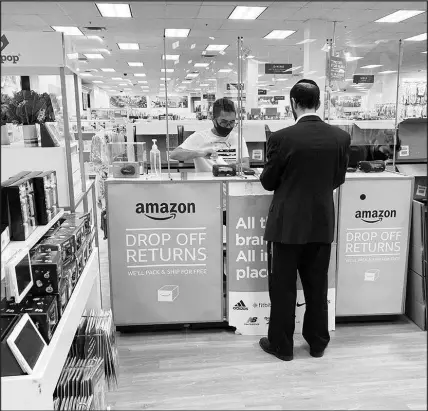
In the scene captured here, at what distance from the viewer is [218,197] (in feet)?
10.2

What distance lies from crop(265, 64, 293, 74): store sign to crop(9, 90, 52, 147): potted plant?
207cm

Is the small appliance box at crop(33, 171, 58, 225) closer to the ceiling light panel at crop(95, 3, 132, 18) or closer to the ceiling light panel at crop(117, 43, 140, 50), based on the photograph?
the ceiling light panel at crop(95, 3, 132, 18)

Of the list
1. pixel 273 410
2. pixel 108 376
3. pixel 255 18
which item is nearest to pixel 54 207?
pixel 108 376

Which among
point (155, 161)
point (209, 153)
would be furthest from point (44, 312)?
point (209, 153)

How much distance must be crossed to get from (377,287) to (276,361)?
1.02 meters

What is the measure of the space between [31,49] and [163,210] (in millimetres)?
1286

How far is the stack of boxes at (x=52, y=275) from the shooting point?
1.86 m

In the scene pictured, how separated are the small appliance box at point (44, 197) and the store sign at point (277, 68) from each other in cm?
233

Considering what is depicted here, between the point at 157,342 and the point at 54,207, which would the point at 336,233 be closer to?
the point at 157,342

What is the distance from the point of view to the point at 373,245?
10.7 feet

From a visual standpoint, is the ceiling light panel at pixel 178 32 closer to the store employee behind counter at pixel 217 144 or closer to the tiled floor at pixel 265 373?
the store employee behind counter at pixel 217 144

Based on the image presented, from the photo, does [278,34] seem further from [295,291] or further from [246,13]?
[295,291]

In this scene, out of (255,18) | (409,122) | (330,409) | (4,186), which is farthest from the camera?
(255,18)

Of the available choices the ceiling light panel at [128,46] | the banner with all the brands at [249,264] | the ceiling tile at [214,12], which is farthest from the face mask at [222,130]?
the ceiling light panel at [128,46]
